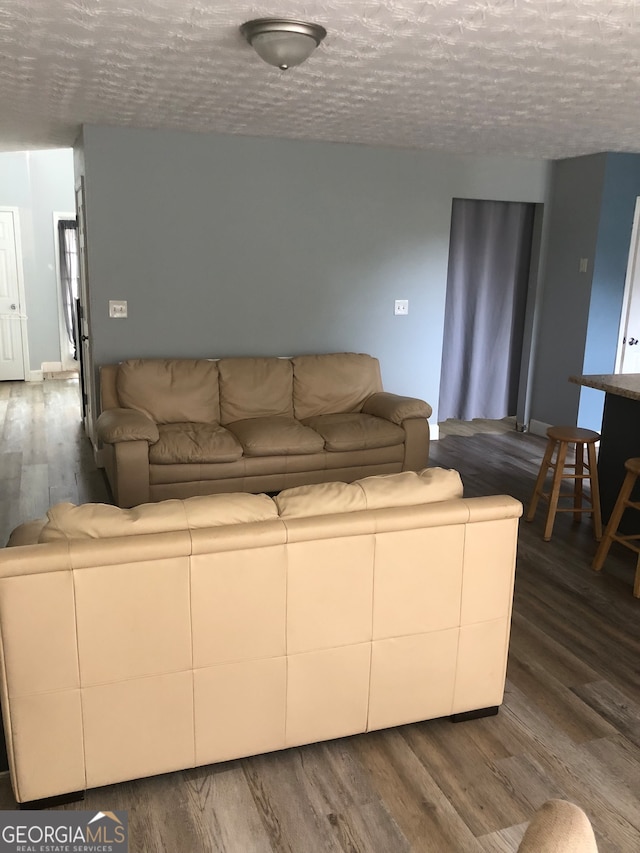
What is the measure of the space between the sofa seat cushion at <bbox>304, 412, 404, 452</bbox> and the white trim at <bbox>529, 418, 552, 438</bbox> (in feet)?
7.31

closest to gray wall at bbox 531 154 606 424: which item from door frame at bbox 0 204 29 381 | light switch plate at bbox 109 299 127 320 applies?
light switch plate at bbox 109 299 127 320

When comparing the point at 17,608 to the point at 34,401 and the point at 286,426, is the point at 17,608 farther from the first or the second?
the point at 34,401

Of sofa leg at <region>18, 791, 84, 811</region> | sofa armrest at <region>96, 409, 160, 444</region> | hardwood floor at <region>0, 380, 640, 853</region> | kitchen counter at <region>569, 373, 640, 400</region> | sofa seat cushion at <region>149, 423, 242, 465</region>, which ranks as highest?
kitchen counter at <region>569, 373, 640, 400</region>

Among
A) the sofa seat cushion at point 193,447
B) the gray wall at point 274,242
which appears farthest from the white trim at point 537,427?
the sofa seat cushion at point 193,447

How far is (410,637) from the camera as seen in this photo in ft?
7.50

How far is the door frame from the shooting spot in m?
8.57

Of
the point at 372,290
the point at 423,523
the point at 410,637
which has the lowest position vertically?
the point at 410,637

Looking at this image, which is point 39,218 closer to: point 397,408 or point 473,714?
point 397,408

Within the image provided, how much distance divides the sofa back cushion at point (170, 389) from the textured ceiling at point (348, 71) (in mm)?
1595

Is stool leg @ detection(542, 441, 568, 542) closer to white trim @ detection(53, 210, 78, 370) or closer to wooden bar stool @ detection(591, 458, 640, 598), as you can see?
wooden bar stool @ detection(591, 458, 640, 598)

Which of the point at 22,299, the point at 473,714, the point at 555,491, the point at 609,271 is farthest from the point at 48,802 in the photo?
the point at 22,299

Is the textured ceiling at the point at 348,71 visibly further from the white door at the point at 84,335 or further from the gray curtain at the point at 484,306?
the gray curtain at the point at 484,306

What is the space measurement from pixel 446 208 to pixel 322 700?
466 centimetres

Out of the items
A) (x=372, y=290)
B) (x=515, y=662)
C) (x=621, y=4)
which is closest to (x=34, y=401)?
(x=372, y=290)
